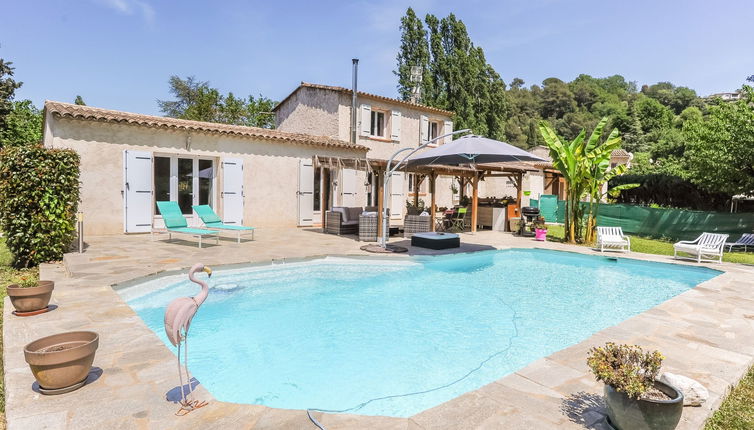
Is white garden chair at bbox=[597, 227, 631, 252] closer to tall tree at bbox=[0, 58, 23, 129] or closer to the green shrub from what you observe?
the green shrub

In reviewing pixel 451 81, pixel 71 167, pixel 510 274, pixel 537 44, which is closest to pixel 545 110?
pixel 451 81

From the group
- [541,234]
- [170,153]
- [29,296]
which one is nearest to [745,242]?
[541,234]

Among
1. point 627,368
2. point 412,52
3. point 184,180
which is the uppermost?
point 412,52

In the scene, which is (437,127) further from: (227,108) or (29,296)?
(29,296)

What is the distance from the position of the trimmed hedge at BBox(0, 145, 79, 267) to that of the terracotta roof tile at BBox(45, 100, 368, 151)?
410 centimetres

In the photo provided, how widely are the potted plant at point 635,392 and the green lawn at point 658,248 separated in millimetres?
11581

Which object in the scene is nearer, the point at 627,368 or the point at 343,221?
the point at 627,368

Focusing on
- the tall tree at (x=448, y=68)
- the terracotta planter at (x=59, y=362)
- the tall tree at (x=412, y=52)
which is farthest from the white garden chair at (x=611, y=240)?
the tall tree at (x=412, y=52)

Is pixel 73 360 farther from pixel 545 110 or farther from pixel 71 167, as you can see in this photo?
pixel 545 110

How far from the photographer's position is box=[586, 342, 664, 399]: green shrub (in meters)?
2.46

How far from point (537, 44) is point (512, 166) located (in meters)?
7.01

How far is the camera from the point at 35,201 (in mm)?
7754

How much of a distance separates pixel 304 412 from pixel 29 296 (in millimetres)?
3937

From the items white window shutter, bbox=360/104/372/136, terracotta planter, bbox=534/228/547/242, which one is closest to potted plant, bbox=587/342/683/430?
terracotta planter, bbox=534/228/547/242
